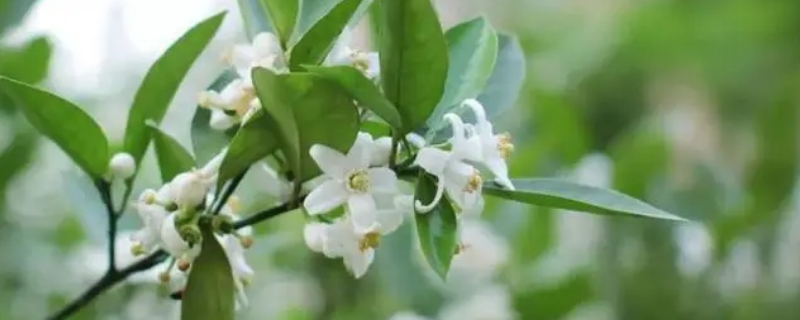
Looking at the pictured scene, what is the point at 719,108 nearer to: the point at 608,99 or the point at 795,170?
the point at 608,99

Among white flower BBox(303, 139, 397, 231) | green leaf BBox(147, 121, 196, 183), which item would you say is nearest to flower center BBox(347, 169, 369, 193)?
white flower BBox(303, 139, 397, 231)

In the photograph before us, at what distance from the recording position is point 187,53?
0.55 m

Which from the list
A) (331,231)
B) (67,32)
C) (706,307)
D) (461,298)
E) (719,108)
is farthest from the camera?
(719,108)

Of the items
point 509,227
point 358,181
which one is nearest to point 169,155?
point 358,181

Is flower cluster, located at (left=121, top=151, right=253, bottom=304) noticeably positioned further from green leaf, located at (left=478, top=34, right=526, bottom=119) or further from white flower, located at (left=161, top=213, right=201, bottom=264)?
green leaf, located at (left=478, top=34, right=526, bottom=119)

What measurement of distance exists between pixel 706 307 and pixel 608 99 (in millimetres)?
417

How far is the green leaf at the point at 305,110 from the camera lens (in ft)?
1.44

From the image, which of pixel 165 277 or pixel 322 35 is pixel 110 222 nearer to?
pixel 165 277

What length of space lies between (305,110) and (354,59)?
0.04 meters

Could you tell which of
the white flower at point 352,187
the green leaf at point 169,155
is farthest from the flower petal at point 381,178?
the green leaf at point 169,155

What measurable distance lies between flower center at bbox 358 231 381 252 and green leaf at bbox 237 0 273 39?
4.3 inches

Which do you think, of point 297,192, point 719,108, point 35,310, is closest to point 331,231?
point 297,192

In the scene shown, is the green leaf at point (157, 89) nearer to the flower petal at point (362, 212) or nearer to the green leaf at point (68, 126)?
the green leaf at point (68, 126)

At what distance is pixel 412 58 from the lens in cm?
46
